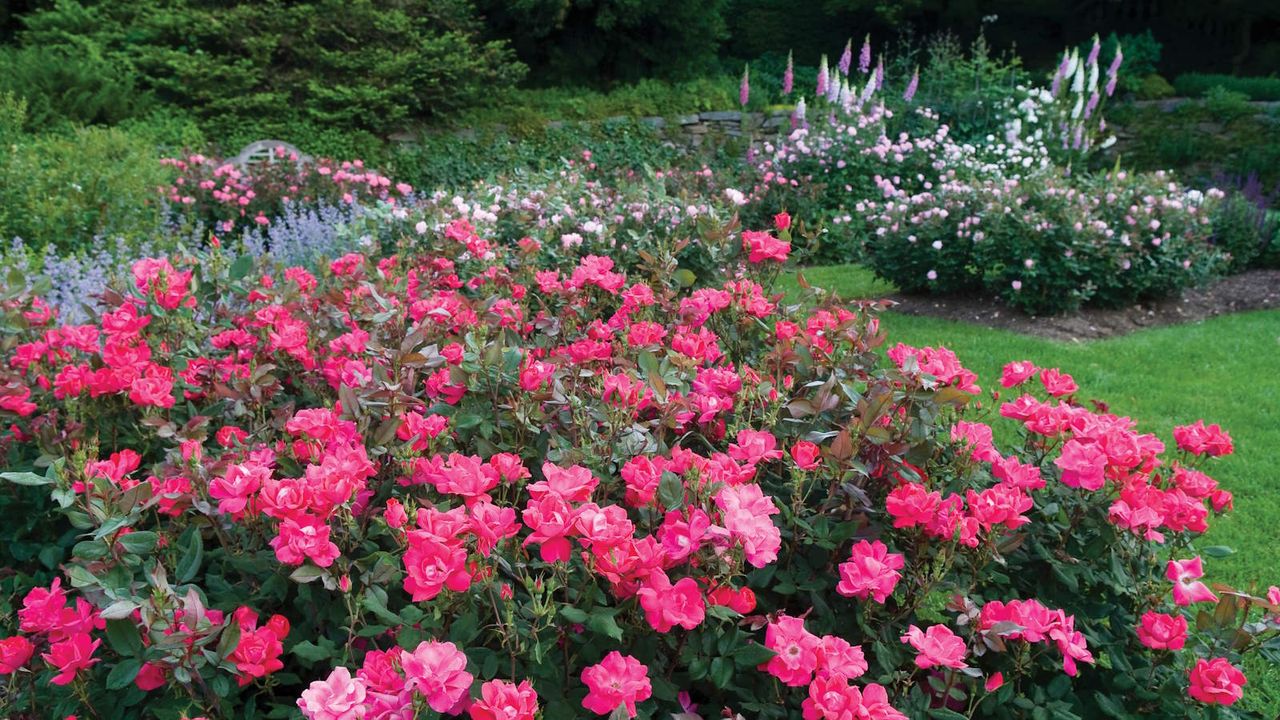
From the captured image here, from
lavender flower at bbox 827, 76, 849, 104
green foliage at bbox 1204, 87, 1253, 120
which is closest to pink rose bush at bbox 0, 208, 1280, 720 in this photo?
lavender flower at bbox 827, 76, 849, 104

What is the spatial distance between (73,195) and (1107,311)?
21.3 ft

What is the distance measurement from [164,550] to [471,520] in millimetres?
544

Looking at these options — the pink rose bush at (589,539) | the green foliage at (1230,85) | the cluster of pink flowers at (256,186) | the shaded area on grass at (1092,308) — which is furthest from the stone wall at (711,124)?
the pink rose bush at (589,539)

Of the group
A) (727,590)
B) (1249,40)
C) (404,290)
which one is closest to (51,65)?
(404,290)

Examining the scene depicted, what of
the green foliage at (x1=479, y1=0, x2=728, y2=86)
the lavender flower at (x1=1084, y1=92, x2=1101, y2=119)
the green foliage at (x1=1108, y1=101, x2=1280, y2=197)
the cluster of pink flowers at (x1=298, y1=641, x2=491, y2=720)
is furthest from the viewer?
the green foliage at (x1=479, y1=0, x2=728, y2=86)

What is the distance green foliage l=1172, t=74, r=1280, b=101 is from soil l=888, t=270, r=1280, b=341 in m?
6.73

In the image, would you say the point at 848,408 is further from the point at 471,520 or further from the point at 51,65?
the point at 51,65

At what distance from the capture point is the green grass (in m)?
3.13

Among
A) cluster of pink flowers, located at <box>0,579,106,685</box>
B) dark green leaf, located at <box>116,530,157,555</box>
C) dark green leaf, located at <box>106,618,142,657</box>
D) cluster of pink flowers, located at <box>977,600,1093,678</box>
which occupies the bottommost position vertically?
cluster of pink flowers, located at <box>977,600,1093,678</box>

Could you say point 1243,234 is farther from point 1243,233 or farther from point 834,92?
point 834,92

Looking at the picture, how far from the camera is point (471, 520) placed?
1.16 m

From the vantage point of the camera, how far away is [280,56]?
10.2m

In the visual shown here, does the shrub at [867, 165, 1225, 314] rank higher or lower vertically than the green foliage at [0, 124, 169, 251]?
lower

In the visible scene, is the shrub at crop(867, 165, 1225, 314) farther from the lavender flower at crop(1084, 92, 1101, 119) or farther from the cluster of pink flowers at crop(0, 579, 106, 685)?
the cluster of pink flowers at crop(0, 579, 106, 685)
